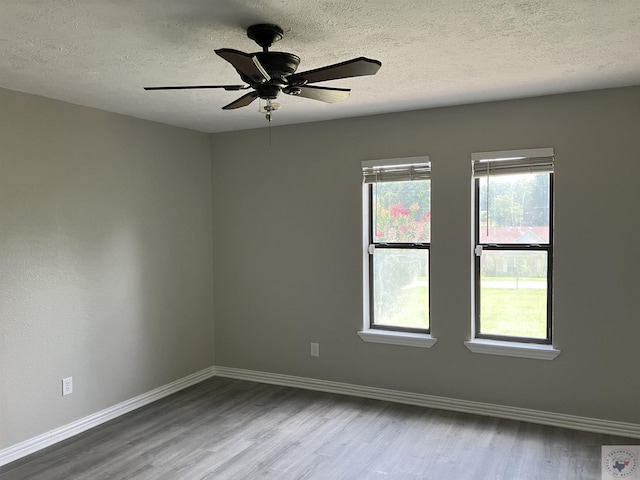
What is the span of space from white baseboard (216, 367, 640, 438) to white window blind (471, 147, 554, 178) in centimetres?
178

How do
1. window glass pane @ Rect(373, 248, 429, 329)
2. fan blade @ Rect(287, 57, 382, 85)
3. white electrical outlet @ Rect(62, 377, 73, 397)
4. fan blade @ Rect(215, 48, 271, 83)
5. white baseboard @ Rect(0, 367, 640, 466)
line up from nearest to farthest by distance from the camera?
fan blade @ Rect(215, 48, 271, 83) → fan blade @ Rect(287, 57, 382, 85) → white baseboard @ Rect(0, 367, 640, 466) → white electrical outlet @ Rect(62, 377, 73, 397) → window glass pane @ Rect(373, 248, 429, 329)

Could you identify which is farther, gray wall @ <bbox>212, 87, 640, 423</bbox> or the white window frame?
the white window frame

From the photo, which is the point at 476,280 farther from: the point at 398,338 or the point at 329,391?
the point at 329,391

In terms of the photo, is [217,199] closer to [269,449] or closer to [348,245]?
[348,245]

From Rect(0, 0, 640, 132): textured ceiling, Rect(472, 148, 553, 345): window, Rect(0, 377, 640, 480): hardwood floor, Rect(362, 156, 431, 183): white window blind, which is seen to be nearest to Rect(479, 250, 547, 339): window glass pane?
Rect(472, 148, 553, 345): window

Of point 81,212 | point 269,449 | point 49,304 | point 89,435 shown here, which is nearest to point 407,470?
point 269,449

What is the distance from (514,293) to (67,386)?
3.39 metres

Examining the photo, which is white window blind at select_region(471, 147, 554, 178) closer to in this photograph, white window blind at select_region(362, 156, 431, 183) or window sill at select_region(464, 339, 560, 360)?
white window blind at select_region(362, 156, 431, 183)

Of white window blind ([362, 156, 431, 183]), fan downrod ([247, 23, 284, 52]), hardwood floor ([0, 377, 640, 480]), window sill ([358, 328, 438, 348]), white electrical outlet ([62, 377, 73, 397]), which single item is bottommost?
hardwood floor ([0, 377, 640, 480])

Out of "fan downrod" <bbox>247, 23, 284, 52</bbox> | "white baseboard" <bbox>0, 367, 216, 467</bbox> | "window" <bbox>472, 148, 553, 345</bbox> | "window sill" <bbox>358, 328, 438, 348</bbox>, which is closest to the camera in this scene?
"fan downrod" <bbox>247, 23, 284, 52</bbox>

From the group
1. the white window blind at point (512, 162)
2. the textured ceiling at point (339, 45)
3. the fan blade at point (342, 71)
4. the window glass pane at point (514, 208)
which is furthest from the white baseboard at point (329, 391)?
the fan blade at point (342, 71)

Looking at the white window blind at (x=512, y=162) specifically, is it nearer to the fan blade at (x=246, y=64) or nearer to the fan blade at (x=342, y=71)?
the fan blade at (x=342, y=71)

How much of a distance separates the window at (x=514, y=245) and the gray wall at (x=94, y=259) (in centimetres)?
261

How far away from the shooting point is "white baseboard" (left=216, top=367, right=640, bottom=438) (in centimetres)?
364
